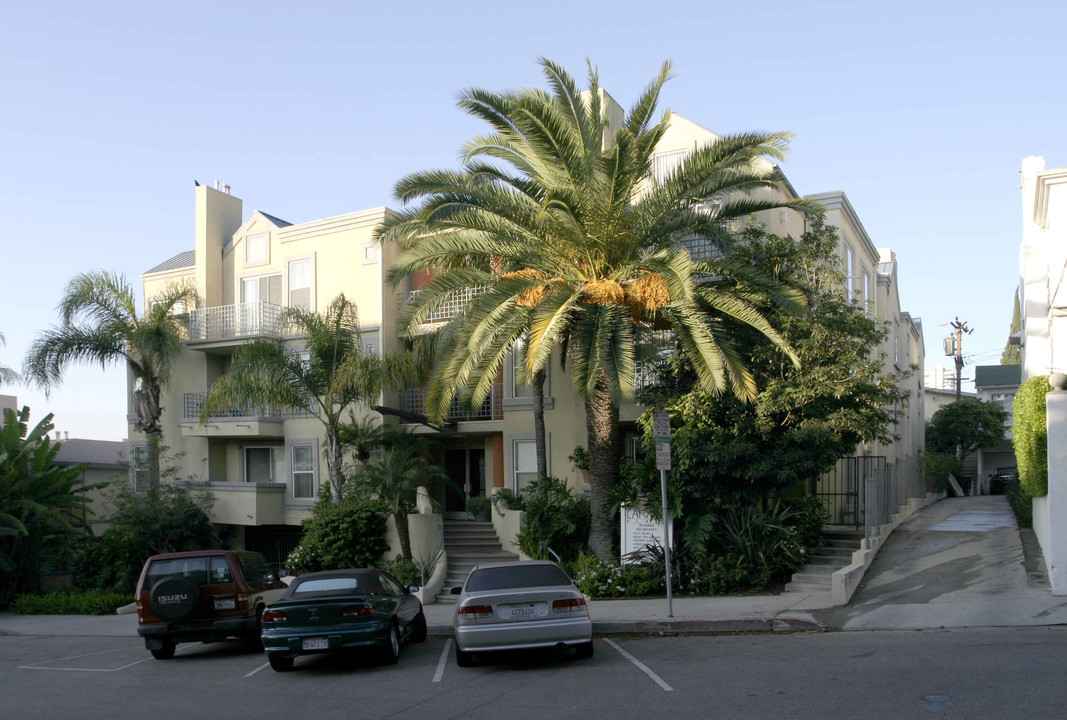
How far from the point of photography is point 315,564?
21.8 meters

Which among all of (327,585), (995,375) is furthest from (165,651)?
(995,375)

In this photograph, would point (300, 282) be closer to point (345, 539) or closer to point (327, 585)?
point (345, 539)

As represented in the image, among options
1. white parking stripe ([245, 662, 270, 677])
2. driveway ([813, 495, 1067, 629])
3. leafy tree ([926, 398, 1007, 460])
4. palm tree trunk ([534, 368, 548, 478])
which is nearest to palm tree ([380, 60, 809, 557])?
palm tree trunk ([534, 368, 548, 478])

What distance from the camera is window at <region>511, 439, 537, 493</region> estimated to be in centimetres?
2402

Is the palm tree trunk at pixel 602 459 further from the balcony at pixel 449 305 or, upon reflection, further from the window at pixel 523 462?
the balcony at pixel 449 305

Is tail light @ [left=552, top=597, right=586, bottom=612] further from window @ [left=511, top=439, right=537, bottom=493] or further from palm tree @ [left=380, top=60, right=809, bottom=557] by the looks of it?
window @ [left=511, top=439, right=537, bottom=493]

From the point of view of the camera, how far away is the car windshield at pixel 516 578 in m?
11.6

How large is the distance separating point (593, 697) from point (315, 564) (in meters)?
13.9

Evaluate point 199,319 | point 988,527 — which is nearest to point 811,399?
point 988,527

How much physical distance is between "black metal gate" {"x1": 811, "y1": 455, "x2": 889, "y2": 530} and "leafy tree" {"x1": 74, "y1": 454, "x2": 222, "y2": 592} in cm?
1600

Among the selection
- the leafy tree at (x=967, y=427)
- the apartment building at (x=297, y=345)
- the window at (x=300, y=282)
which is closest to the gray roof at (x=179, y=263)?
the apartment building at (x=297, y=345)

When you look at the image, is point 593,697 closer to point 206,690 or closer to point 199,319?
point 206,690

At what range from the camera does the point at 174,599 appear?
1315 centimetres

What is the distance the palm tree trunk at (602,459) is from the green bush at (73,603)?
1179 centimetres
